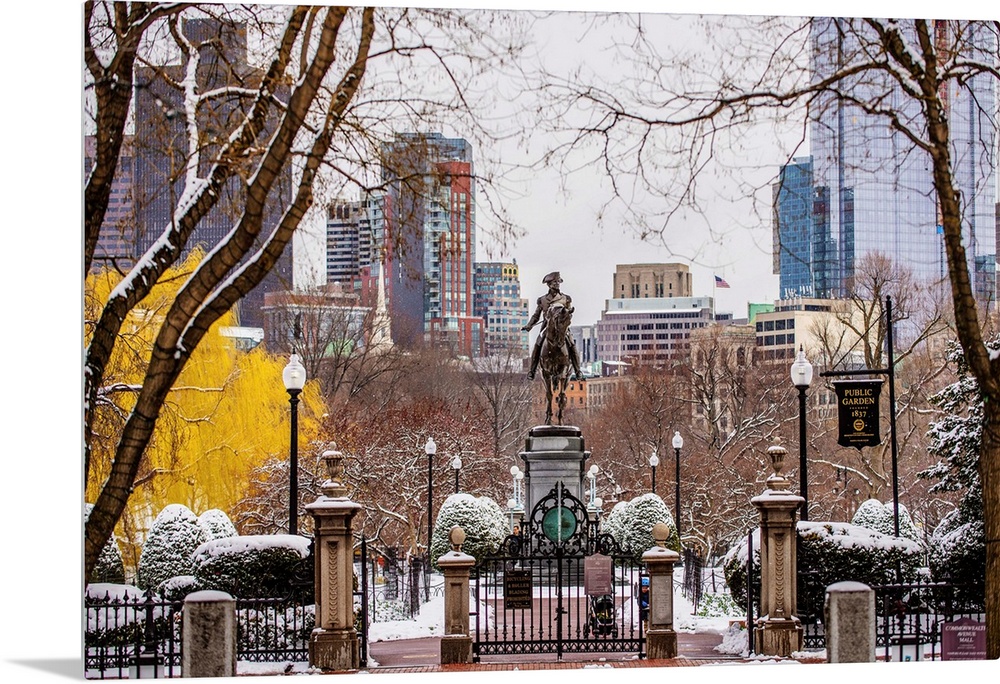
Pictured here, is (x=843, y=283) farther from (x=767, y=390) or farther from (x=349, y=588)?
(x=349, y=588)

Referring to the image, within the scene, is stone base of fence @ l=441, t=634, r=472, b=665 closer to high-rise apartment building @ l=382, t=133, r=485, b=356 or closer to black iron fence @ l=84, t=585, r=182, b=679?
black iron fence @ l=84, t=585, r=182, b=679

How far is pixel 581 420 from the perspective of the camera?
180 feet

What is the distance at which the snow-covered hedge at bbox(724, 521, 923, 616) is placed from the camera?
17438 millimetres

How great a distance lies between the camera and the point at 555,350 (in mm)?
26438

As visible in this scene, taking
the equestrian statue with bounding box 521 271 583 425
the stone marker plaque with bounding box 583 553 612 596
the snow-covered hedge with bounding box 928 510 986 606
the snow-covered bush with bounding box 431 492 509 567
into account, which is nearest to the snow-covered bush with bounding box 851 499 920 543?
the snow-covered hedge with bounding box 928 510 986 606

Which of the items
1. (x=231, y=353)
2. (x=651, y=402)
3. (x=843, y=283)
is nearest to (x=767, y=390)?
(x=651, y=402)

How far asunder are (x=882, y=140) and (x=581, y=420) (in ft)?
119

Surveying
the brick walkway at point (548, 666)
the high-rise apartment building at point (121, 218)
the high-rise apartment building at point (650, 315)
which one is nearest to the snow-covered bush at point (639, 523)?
the brick walkway at point (548, 666)

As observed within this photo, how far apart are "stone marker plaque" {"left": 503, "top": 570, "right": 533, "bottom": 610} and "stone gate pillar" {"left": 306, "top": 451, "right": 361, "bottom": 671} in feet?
7.14

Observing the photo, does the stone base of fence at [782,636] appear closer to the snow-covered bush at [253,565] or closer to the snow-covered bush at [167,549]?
the snow-covered bush at [253,565]

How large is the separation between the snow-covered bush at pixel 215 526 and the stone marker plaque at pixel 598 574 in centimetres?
497

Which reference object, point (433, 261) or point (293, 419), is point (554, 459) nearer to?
point (293, 419)

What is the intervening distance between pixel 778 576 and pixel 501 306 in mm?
31205

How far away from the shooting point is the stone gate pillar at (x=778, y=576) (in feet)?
54.9
